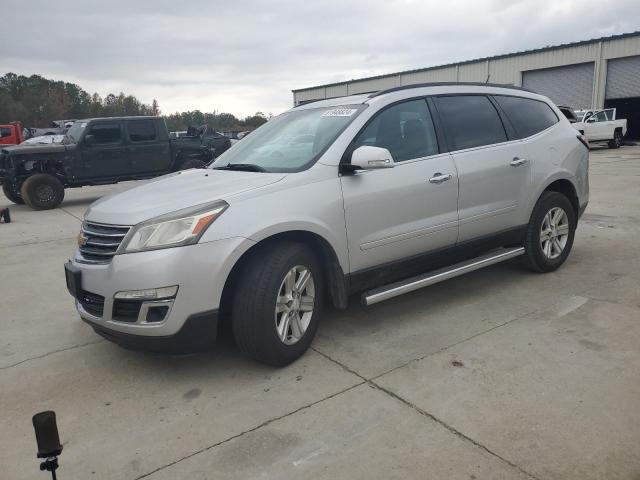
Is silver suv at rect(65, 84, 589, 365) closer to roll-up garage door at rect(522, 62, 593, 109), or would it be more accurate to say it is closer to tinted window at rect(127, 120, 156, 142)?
tinted window at rect(127, 120, 156, 142)

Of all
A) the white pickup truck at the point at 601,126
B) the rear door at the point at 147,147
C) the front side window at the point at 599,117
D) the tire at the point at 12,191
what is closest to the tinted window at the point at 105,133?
the rear door at the point at 147,147

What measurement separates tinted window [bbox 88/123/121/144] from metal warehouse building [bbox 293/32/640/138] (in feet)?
50.5

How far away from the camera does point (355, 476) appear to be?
2.35 m

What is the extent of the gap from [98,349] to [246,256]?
145 centimetres

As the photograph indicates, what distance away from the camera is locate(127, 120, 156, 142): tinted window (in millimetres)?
12328

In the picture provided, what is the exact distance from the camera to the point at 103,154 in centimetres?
1199

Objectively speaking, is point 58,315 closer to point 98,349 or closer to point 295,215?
point 98,349

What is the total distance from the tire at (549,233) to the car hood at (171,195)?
2.61m

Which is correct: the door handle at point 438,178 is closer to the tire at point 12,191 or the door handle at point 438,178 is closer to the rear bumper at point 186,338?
the rear bumper at point 186,338

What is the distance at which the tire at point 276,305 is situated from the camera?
3.14m

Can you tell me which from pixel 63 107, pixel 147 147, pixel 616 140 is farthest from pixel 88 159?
pixel 63 107

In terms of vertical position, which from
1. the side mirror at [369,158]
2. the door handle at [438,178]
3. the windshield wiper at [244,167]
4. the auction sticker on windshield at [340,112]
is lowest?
the door handle at [438,178]

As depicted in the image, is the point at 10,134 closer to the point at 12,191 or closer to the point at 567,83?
the point at 12,191

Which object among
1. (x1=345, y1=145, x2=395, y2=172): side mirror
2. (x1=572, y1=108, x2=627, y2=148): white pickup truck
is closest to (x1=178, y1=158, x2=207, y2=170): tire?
(x1=345, y1=145, x2=395, y2=172): side mirror
